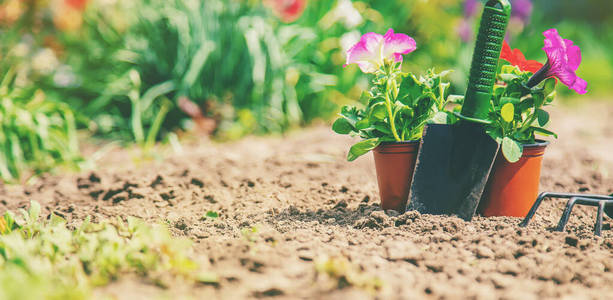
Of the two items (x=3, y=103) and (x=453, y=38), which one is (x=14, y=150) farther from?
(x=453, y=38)

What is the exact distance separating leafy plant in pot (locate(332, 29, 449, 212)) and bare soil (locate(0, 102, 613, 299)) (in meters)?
0.14

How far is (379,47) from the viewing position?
58.7 inches

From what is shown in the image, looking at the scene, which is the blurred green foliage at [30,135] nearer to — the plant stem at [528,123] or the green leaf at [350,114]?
the green leaf at [350,114]

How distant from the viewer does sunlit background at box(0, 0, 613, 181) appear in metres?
3.24

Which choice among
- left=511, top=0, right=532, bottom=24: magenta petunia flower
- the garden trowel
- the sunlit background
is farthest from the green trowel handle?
left=511, top=0, right=532, bottom=24: magenta petunia flower

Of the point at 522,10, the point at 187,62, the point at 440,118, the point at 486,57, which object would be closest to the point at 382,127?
the point at 440,118

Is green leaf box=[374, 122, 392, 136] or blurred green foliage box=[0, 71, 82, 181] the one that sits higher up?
green leaf box=[374, 122, 392, 136]

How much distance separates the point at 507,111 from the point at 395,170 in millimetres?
391

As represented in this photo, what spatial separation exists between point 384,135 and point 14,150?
198cm

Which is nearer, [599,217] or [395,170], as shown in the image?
[599,217]

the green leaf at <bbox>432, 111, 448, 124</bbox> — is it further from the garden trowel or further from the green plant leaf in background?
the green plant leaf in background

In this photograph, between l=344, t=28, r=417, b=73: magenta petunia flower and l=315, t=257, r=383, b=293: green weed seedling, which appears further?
l=344, t=28, r=417, b=73: magenta petunia flower

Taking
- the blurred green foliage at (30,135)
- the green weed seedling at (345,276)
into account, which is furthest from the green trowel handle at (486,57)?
the blurred green foliage at (30,135)

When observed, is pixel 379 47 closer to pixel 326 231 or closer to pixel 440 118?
pixel 440 118
